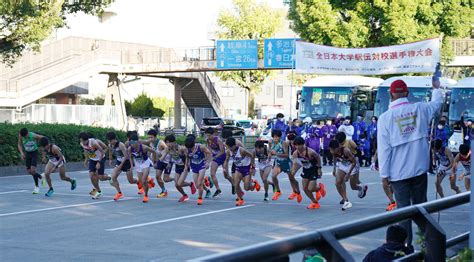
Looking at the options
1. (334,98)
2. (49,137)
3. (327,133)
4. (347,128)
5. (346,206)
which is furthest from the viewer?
(334,98)

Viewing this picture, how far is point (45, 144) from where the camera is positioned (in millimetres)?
19141

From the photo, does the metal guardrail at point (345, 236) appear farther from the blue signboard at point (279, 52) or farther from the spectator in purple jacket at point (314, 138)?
the blue signboard at point (279, 52)

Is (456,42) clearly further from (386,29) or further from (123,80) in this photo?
(123,80)

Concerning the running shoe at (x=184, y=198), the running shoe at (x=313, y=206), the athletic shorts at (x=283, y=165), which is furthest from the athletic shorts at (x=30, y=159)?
the running shoe at (x=313, y=206)

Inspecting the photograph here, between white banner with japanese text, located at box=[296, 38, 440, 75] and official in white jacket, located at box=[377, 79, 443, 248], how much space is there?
1894 cm

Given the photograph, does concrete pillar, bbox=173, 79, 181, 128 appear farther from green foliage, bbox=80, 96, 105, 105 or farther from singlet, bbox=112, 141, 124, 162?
singlet, bbox=112, 141, 124, 162

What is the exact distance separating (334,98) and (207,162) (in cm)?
1950

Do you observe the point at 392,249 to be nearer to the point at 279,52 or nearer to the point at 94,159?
the point at 94,159

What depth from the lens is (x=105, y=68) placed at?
51.0 metres

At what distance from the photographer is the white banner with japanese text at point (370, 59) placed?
2798 centimetres

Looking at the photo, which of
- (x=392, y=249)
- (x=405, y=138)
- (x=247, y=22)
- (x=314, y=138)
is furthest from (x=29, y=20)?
(x=247, y=22)

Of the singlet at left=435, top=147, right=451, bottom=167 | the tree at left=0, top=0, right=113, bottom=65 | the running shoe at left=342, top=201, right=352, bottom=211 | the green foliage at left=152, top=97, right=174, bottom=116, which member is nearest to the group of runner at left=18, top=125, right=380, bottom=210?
the running shoe at left=342, top=201, right=352, bottom=211

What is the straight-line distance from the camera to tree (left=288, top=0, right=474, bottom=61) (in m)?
42.1

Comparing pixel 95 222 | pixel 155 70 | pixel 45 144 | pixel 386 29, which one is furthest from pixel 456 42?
pixel 95 222
